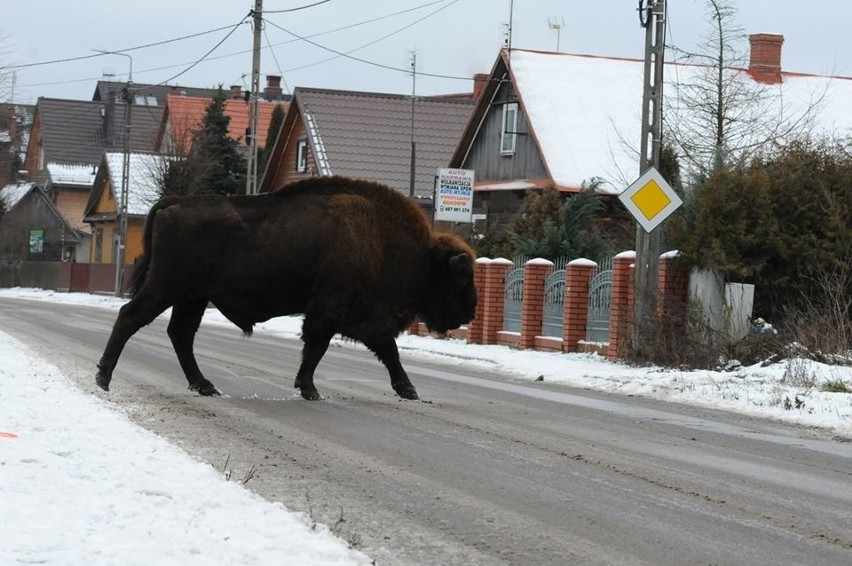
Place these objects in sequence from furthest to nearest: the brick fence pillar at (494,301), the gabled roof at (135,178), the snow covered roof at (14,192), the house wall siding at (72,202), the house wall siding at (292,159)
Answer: the house wall siding at (72,202) < the snow covered roof at (14,192) < the gabled roof at (135,178) < the house wall siding at (292,159) < the brick fence pillar at (494,301)

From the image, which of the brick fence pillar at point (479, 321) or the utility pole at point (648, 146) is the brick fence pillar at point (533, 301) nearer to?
the brick fence pillar at point (479, 321)

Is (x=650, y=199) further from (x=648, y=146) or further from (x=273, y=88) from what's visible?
(x=273, y=88)

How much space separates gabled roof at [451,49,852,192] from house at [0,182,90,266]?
37.6 meters

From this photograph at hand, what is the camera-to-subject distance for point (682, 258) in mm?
21219

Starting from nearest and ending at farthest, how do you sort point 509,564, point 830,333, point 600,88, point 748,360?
Result: 1. point 509,564
2. point 830,333
3. point 748,360
4. point 600,88

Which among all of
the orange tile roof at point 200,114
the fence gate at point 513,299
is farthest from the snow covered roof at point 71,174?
the fence gate at point 513,299

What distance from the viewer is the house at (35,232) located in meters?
74.3

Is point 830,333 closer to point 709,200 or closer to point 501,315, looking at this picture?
point 709,200

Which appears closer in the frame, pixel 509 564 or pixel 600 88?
pixel 509 564

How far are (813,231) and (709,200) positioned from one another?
160 centimetres

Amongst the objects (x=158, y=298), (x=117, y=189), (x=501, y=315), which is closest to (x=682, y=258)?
(x=501, y=315)

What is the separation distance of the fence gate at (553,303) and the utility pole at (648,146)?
3587 mm

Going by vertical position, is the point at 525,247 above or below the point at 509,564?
above

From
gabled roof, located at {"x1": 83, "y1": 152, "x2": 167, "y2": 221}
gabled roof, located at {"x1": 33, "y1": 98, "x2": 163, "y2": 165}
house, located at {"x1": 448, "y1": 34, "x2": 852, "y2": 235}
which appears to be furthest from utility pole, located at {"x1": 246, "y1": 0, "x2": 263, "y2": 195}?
gabled roof, located at {"x1": 33, "y1": 98, "x2": 163, "y2": 165}
